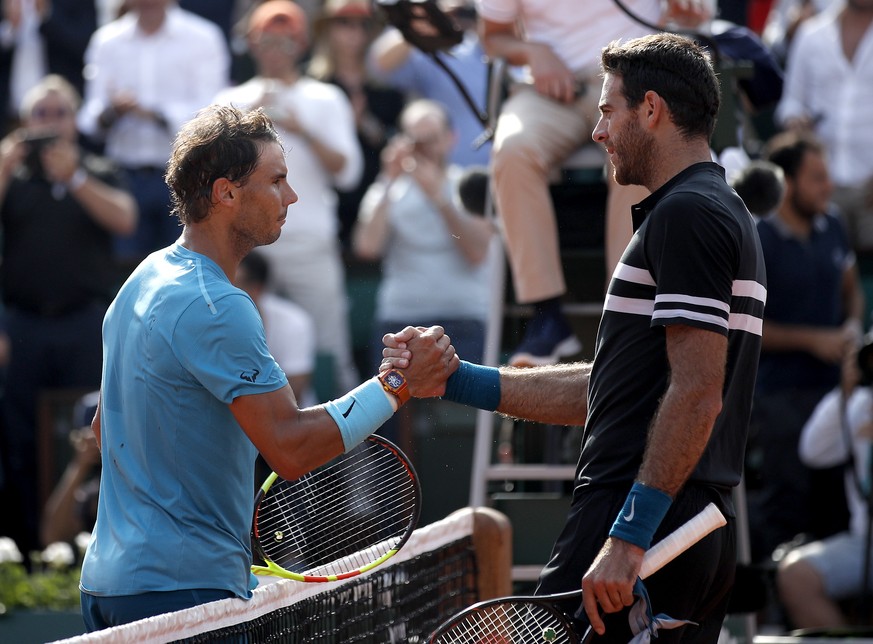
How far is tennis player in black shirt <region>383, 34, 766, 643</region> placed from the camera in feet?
10.9

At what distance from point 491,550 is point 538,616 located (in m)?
1.41

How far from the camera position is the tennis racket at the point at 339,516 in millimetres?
4016

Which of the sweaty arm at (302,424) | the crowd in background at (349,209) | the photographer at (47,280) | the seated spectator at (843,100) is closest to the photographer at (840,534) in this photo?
the crowd in background at (349,209)

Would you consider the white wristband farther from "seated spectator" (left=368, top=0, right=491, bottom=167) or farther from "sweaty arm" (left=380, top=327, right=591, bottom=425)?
"sweaty arm" (left=380, top=327, right=591, bottom=425)

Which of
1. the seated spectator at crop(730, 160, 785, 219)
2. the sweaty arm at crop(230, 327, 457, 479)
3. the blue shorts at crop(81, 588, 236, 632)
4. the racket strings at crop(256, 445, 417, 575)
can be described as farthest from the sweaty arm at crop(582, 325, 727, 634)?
the seated spectator at crop(730, 160, 785, 219)

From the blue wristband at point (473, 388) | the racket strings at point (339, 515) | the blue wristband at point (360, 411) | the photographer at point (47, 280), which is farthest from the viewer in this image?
the photographer at point (47, 280)

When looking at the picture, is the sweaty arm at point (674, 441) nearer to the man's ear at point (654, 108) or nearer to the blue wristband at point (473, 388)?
the man's ear at point (654, 108)

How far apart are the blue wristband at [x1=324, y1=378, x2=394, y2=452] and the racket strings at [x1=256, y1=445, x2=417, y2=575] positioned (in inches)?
17.0

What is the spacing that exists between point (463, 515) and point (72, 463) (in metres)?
4.28

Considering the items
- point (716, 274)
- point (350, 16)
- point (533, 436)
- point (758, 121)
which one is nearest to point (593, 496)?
point (716, 274)

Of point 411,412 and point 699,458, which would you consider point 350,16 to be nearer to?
point 411,412

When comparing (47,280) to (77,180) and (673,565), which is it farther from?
(673,565)

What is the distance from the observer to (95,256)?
343 inches

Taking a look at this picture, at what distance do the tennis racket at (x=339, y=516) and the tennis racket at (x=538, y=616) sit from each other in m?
0.53
